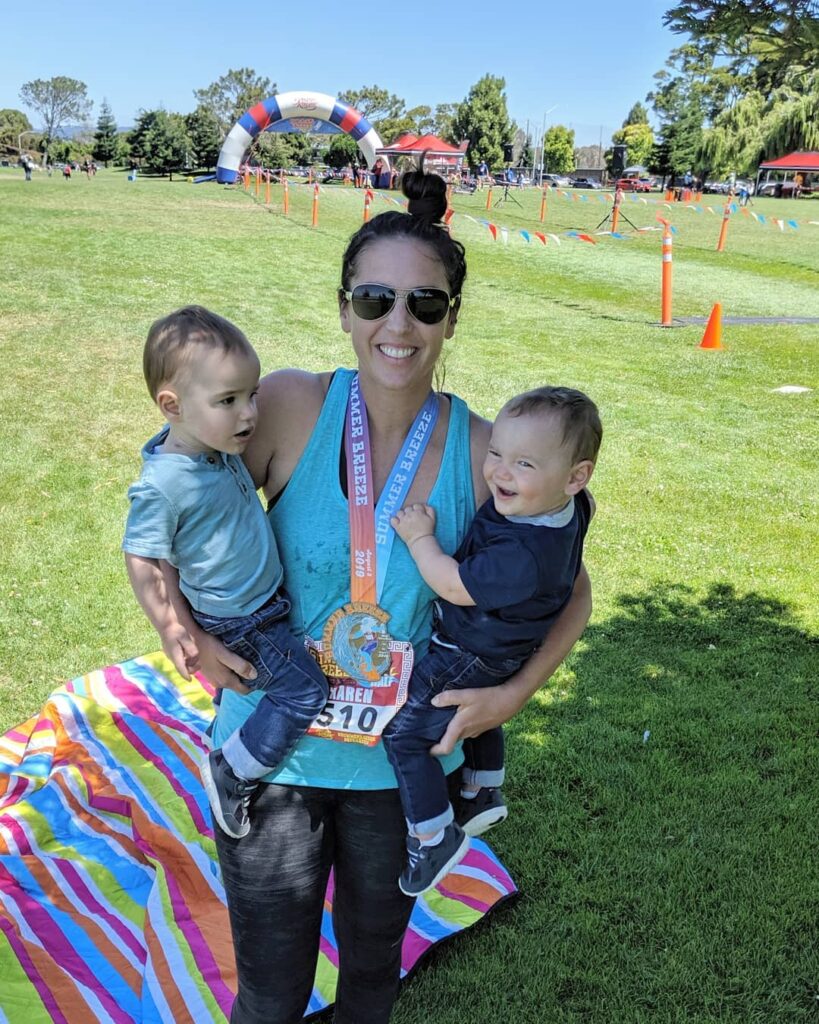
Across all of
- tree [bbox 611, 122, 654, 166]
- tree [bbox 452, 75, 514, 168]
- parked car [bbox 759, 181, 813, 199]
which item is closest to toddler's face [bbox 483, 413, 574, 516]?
parked car [bbox 759, 181, 813, 199]

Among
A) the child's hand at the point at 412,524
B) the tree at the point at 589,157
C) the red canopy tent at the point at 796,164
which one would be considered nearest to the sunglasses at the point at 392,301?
the child's hand at the point at 412,524

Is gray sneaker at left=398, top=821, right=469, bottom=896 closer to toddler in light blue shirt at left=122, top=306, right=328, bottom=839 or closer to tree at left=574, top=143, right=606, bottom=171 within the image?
toddler in light blue shirt at left=122, top=306, right=328, bottom=839

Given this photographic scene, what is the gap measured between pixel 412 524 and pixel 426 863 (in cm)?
82

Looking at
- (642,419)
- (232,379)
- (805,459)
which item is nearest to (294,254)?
(642,419)

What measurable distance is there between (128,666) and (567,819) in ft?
8.59

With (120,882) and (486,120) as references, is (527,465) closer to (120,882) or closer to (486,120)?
(120,882)

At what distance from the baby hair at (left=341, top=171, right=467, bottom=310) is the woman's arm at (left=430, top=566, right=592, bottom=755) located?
0.84 meters

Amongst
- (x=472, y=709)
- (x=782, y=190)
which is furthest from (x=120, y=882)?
(x=782, y=190)

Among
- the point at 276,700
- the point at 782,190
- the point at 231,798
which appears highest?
the point at 782,190

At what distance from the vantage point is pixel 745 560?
6.94 meters

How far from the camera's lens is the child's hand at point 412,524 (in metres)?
1.95

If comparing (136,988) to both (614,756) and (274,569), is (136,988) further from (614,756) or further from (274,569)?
(614,756)

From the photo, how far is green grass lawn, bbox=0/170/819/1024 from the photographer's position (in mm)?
3346

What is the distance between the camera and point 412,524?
1.95 metres
